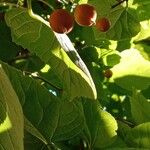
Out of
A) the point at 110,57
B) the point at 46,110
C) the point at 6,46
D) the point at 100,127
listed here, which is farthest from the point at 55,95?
the point at 110,57

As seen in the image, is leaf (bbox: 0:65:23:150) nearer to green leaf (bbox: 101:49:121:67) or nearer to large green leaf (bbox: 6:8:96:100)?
large green leaf (bbox: 6:8:96:100)

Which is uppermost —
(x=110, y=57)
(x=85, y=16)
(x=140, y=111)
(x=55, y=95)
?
(x=85, y=16)

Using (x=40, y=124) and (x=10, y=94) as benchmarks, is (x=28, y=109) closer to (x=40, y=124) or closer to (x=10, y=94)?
(x=40, y=124)

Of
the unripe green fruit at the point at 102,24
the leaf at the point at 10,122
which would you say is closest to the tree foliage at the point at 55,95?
the leaf at the point at 10,122

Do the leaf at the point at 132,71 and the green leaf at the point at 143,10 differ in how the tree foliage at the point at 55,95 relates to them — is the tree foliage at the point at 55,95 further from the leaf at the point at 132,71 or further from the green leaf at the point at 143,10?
the leaf at the point at 132,71

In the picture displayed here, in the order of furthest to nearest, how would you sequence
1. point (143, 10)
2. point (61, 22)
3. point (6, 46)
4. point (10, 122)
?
point (143, 10) < point (6, 46) < point (61, 22) < point (10, 122)

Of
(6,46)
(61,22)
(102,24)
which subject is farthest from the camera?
(6,46)

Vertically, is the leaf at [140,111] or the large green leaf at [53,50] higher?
the large green leaf at [53,50]

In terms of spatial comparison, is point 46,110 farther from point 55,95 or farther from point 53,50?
point 53,50
